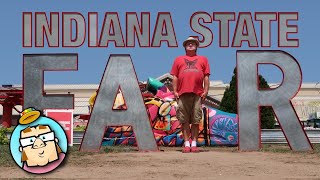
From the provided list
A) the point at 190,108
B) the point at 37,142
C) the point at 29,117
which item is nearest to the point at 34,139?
the point at 37,142

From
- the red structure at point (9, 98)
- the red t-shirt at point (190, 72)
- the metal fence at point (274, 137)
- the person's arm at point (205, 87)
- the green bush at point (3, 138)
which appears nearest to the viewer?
the red t-shirt at point (190, 72)

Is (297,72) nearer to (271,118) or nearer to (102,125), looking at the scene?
(102,125)

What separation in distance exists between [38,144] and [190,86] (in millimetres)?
4340

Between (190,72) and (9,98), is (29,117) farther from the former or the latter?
(9,98)

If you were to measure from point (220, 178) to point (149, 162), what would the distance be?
74.2 inches

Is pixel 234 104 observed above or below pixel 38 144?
above

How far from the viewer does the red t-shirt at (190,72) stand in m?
9.56

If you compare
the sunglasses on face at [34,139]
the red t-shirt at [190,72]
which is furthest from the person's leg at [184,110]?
the sunglasses on face at [34,139]

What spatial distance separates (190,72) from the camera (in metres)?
9.57

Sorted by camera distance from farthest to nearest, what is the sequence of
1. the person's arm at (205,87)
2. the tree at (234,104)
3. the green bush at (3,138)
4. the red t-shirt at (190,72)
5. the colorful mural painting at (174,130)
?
1. the tree at (234,104)
2. the green bush at (3,138)
3. the colorful mural painting at (174,130)
4. the person's arm at (205,87)
5. the red t-shirt at (190,72)

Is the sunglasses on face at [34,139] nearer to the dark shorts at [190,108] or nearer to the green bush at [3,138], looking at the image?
the dark shorts at [190,108]

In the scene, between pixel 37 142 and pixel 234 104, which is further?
pixel 234 104

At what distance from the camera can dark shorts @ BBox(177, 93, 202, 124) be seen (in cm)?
964

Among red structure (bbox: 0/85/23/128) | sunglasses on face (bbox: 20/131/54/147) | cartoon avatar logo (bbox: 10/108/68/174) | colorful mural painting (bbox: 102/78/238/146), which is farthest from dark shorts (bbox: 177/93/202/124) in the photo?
red structure (bbox: 0/85/23/128)
